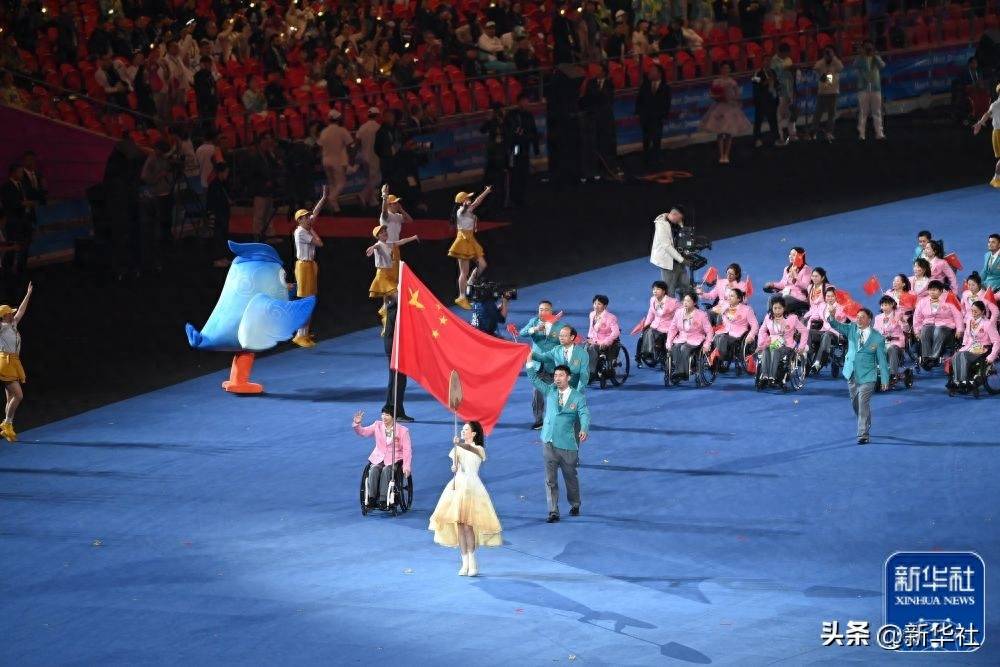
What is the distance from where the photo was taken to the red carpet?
110 ft

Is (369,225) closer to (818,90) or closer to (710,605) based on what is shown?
(818,90)

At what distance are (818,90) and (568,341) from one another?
21191 mm

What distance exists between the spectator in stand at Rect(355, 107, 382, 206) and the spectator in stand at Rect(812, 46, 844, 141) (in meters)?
10.8

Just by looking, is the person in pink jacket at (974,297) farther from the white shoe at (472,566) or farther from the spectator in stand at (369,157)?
the spectator in stand at (369,157)

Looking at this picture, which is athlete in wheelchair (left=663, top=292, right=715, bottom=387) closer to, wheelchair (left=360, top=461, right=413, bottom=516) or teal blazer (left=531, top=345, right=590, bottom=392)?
teal blazer (left=531, top=345, right=590, bottom=392)

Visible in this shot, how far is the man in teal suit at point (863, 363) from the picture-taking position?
21688mm

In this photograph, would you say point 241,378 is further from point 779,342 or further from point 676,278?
point 779,342

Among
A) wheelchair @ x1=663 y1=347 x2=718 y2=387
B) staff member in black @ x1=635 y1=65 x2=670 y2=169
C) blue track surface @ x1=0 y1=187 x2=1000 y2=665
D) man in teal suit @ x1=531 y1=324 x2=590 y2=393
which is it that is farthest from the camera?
staff member in black @ x1=635 y1=65 x2=670 y2=169

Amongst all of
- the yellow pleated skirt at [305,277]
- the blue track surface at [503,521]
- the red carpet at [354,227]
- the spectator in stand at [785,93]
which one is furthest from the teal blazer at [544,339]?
the spectator in stand at [785,93]

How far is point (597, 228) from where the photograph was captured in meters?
34.0

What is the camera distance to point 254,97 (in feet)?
112

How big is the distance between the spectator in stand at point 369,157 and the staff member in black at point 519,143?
2.53 meters

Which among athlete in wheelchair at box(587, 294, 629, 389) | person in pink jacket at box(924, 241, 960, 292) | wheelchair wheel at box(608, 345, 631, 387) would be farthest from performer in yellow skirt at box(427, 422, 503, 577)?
person in pink jacket at box(924, 241, 960, 292)

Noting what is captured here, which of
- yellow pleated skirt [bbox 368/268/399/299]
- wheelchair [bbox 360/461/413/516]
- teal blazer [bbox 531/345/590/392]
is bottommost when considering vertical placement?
wheelchair [bbox 360/461/413/516]
